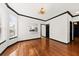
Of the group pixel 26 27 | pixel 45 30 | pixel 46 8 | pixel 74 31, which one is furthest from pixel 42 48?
pixel 46 8

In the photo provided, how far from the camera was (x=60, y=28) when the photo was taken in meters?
2.08

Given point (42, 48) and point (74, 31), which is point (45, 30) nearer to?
point (42, 48)

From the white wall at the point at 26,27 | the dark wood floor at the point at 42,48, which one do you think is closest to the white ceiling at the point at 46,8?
the white wall at the point at 26,27

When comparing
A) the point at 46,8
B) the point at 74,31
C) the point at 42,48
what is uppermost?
the point at 46,8

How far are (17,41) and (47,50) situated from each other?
2.22 ft

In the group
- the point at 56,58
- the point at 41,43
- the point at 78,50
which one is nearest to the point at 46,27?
the point at 41,43

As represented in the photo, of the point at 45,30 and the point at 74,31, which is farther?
the point at 45,30

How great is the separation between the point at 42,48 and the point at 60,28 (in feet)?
2.01

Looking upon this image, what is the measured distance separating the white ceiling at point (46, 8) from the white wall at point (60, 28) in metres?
0.16

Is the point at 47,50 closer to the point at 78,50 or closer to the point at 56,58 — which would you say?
the point at 56,58

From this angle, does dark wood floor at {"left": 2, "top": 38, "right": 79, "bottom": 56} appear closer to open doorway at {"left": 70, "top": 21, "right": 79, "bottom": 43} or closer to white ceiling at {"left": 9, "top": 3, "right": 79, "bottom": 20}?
open doorway at {"left": 70, "top": 21, "right": 79, "bottom": 43}

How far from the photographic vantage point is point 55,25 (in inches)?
84.1

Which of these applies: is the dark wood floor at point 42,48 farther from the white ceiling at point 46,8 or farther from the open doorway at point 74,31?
the white ceiling at point 46,8

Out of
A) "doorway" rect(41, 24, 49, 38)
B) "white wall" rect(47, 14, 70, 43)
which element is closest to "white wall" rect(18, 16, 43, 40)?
"doorway" rect(41, 24, 49, 38)
